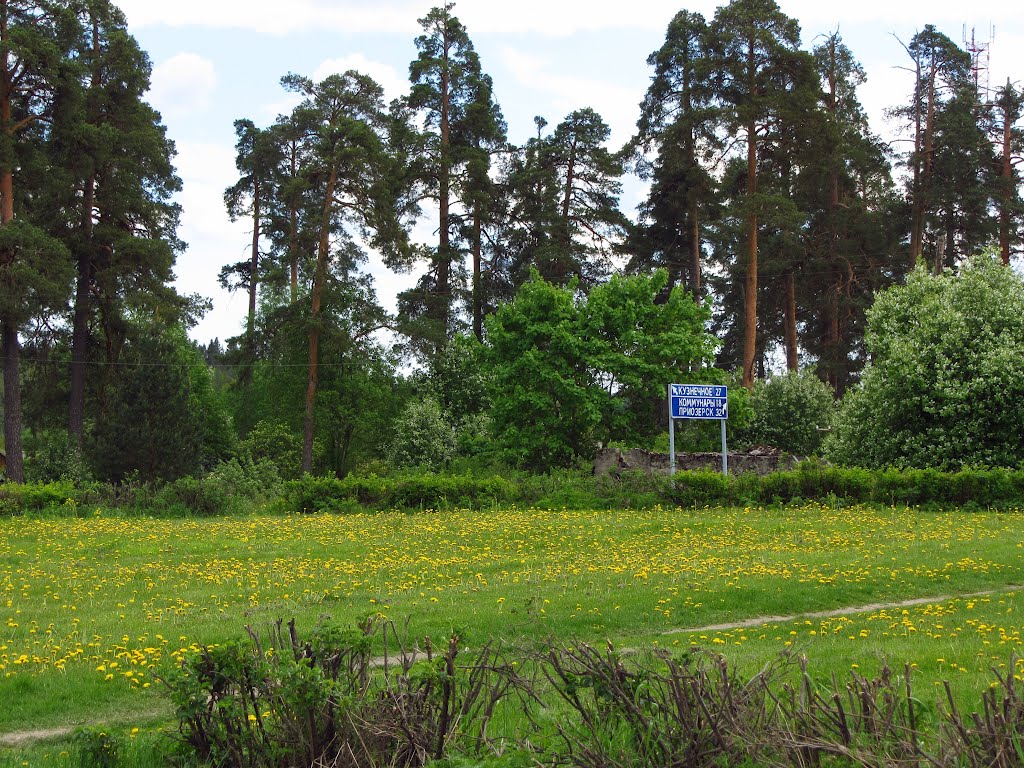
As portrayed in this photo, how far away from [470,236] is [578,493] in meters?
26.0

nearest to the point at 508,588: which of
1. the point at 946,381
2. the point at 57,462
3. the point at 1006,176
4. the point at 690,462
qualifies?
the point at 946,381

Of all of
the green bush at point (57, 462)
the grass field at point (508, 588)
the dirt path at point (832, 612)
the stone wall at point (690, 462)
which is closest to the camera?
the grass field at point (508, 588)

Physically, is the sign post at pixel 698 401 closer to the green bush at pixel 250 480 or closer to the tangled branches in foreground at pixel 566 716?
the green bush at pixel 250 480

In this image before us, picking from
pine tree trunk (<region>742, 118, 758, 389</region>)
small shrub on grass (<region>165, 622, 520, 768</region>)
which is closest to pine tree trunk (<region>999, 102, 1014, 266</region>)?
pine tree trunk (<region>742, 118, 758, 389</region>)

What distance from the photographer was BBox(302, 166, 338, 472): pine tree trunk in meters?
41.3

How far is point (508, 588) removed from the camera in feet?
41.1

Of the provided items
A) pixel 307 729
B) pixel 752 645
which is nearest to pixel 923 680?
pixel 752 645

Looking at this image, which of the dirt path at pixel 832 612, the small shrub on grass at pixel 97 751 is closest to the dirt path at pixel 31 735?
the small shrub on grass at pixel 97 751

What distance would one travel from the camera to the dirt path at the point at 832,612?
1023 centimetres

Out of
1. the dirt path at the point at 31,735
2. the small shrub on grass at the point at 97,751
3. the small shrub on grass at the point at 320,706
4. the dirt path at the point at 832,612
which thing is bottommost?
the dirt path at the point at 31,735

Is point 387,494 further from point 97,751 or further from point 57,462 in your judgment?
point 97,751

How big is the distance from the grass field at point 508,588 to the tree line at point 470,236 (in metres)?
14.9

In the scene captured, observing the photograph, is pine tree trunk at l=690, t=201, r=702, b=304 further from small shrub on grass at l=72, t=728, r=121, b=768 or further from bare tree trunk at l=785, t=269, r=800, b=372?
small shrub on grass at l=72, t=728, r=121, b=768

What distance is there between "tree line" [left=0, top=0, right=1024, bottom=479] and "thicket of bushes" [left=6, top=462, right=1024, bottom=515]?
945 centimetres
